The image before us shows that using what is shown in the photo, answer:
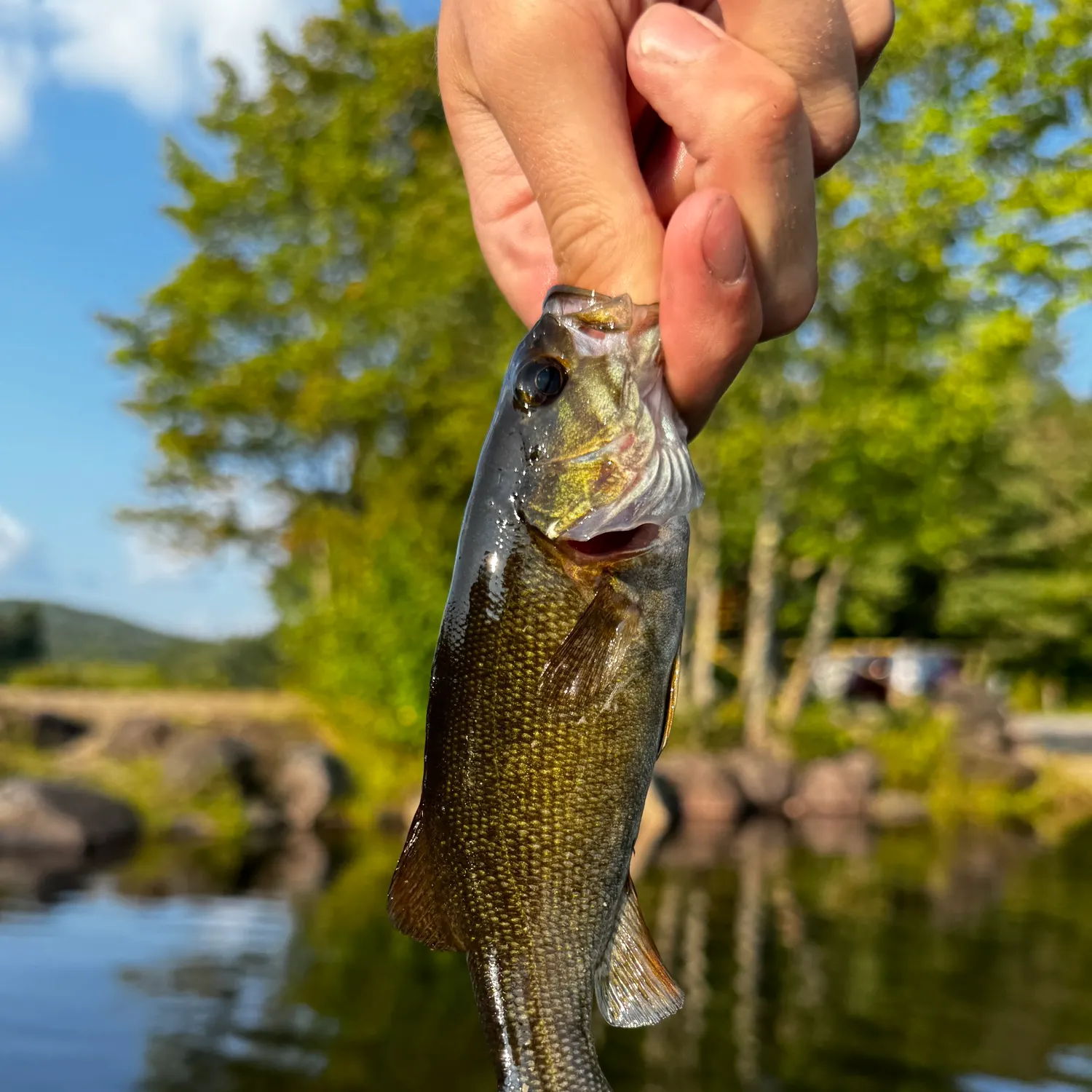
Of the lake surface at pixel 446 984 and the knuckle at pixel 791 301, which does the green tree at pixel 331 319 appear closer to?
the lake surface at pixel 446 984

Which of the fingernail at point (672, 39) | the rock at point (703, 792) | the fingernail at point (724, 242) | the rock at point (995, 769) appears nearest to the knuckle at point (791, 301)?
the fingernail at point (724, 242)

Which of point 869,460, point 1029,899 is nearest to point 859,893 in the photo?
point 1029,899

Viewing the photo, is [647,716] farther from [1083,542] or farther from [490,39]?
[1083,542]

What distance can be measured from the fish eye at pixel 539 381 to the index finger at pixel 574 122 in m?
0.19

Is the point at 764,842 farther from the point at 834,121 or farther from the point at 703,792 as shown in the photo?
the point at 834,121

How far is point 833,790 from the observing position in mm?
21688

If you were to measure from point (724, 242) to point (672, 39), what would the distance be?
0.83 ft

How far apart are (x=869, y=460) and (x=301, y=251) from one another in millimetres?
13732

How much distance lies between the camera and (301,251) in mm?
28766

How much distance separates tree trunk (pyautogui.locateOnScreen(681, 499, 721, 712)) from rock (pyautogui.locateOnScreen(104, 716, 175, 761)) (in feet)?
31.2

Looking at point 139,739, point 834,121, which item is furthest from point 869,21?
point 139,739

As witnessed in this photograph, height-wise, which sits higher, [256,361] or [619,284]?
[256,361]

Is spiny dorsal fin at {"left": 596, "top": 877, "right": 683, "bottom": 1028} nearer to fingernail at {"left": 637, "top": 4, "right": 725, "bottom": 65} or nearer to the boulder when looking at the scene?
fingernail at {"left": 637, "top": 4, "right": 725, "bottom": 65}

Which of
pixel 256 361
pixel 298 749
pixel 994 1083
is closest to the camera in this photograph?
pixel 994 1083
